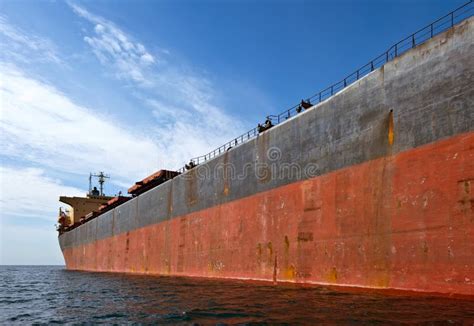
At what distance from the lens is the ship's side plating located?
8.20m

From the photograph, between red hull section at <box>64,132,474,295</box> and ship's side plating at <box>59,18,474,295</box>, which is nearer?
red hull section at <box>64,132,474,295</box>

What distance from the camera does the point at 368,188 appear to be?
10188 mm

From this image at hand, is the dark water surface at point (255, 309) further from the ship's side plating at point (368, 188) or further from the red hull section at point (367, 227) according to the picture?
the ship's side plating at point (368, 188)

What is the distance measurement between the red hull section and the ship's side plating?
26 millimetres

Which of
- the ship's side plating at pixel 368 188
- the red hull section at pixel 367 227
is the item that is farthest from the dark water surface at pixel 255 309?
the ship's side plating at pixel 368 188

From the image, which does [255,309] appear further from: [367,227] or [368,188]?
[368,188]

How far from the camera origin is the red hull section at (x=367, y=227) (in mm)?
7996

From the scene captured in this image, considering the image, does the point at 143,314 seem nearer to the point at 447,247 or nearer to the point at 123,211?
the point at 447,247

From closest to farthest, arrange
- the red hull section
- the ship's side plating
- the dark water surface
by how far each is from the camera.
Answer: the dark water surface
the red hull section
the ship's side plating

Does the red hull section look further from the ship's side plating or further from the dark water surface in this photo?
the dark water surface

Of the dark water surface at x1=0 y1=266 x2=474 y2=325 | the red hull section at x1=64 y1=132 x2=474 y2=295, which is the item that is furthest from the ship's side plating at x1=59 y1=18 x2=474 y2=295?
the dark water surface at x1=0 y1=266 x2=474 y2=325

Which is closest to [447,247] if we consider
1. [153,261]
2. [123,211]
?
[153,261]

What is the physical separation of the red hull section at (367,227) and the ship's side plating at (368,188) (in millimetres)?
26

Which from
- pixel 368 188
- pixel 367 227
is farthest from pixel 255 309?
pixel 368 188
